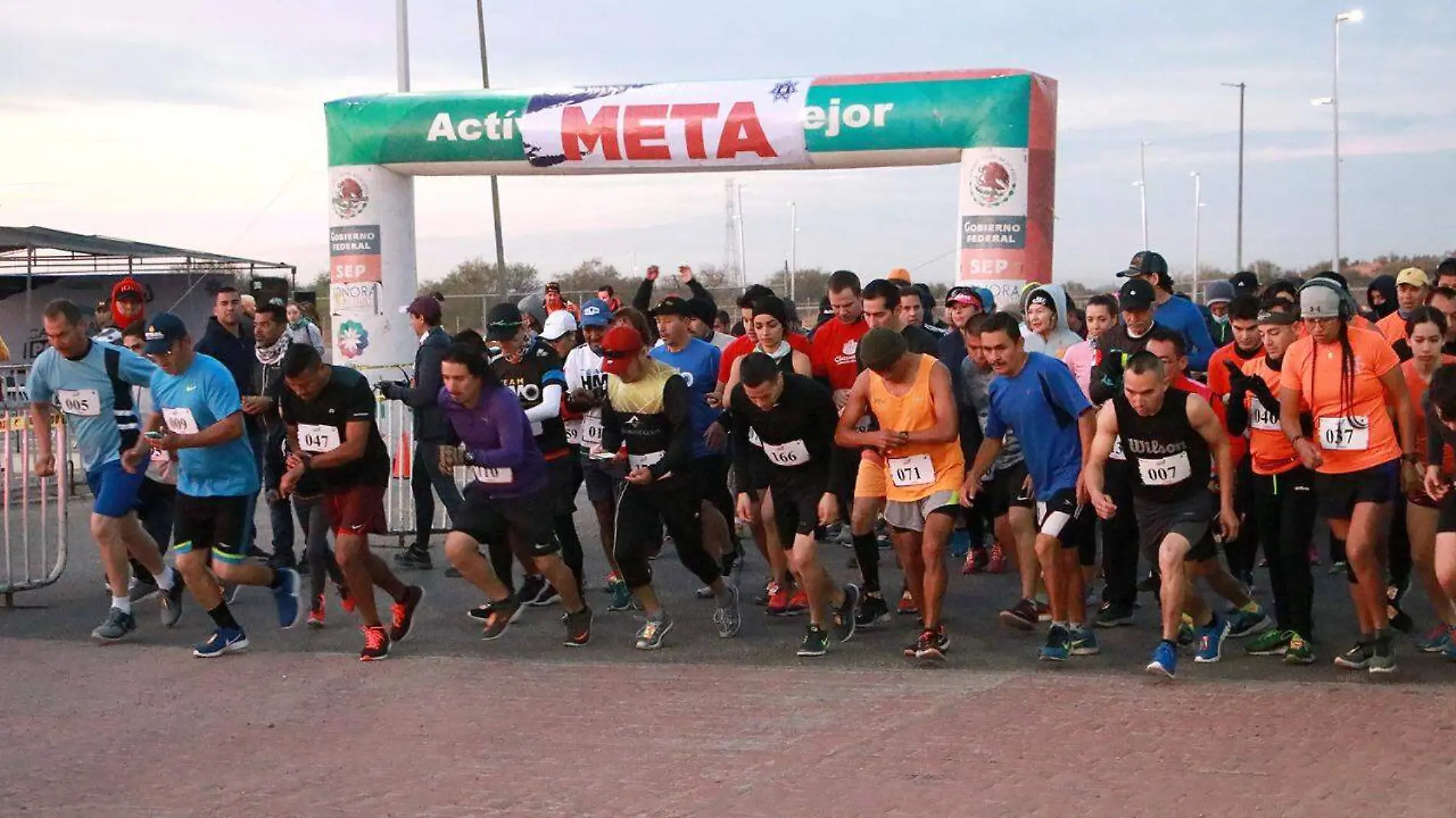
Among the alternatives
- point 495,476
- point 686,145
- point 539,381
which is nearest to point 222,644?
point 495,476

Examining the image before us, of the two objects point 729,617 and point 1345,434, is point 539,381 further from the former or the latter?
point 1345,434

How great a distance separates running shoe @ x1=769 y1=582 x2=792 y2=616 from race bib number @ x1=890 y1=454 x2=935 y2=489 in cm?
153

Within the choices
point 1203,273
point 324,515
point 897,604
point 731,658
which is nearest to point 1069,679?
point 731,658

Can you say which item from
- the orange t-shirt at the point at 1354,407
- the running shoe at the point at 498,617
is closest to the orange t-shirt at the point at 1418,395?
the orange t-shirt at the point at 1354,407

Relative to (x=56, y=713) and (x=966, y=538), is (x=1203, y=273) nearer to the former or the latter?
(x=966, y=538)

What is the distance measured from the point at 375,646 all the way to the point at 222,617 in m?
0.97

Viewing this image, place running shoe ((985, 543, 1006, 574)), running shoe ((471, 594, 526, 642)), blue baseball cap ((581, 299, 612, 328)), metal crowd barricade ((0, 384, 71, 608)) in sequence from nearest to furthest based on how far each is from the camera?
running shoe ((471, 594, 526, 642)) → blue baseball cap ((581, 299, 612, 328)) → metal crowd barricade ((0, 384, 71, 608)) → running shoe ((985, 543, 1006, 574))

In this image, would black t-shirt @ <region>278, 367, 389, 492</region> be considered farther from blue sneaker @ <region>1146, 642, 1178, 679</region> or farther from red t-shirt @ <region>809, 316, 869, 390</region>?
blue sneaker @ <region>1146, 642, 1178, 679</region>

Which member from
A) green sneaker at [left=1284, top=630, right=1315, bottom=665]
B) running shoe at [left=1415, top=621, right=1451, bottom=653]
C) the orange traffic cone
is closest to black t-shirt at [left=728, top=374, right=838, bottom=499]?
green sneaker at [left=1284, top=630, right=1315, bottom=665]

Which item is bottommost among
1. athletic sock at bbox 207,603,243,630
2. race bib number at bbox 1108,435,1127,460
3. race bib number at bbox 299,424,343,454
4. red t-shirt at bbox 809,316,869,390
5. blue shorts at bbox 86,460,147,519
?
athletic sock at bbox 207,603,243,630

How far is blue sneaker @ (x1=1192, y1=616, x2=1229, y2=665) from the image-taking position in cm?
791

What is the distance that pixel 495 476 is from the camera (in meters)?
8.57

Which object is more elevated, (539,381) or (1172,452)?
(539,381)

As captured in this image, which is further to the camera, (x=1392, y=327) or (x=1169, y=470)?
(x=1392, y=327)
